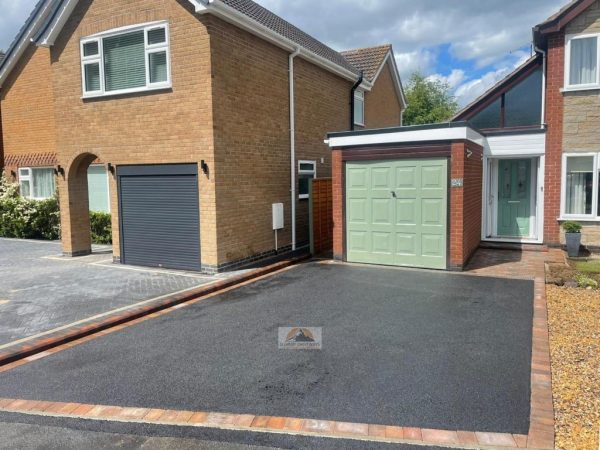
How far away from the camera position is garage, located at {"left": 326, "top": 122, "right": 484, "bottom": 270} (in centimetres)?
1008

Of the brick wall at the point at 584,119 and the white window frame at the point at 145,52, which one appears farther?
the brick wall at the point at 584,119

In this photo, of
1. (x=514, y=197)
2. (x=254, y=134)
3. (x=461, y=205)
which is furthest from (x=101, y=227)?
(x=514, y=197)

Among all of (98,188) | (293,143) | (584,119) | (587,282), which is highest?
(584,119)

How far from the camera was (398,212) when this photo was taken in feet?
35.2

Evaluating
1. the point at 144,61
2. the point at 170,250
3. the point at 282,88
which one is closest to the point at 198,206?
the point at 170,250

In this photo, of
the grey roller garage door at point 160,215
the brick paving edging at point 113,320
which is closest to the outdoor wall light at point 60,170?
the grey roller garage door at point 160,215

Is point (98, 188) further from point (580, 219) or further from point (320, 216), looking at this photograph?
point (580, 219)

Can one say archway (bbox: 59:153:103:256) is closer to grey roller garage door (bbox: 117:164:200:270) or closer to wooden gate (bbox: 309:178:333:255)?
grey roller garage door (bbox: 117:164:200:270)

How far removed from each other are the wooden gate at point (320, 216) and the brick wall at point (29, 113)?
10326 mm

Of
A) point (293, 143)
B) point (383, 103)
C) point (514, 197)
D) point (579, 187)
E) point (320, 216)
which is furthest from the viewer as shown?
point (383, 103)

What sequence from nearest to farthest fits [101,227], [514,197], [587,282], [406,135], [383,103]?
1. [587,282]
2. [406,135]
3. [514,197]
4. [101,227]
5. [383,103]

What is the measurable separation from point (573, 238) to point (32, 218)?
16.4 m

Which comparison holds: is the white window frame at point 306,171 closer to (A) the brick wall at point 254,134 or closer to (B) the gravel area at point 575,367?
(A) the brick wall at point 254,134

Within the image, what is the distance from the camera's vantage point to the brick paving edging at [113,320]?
5.82 metres
